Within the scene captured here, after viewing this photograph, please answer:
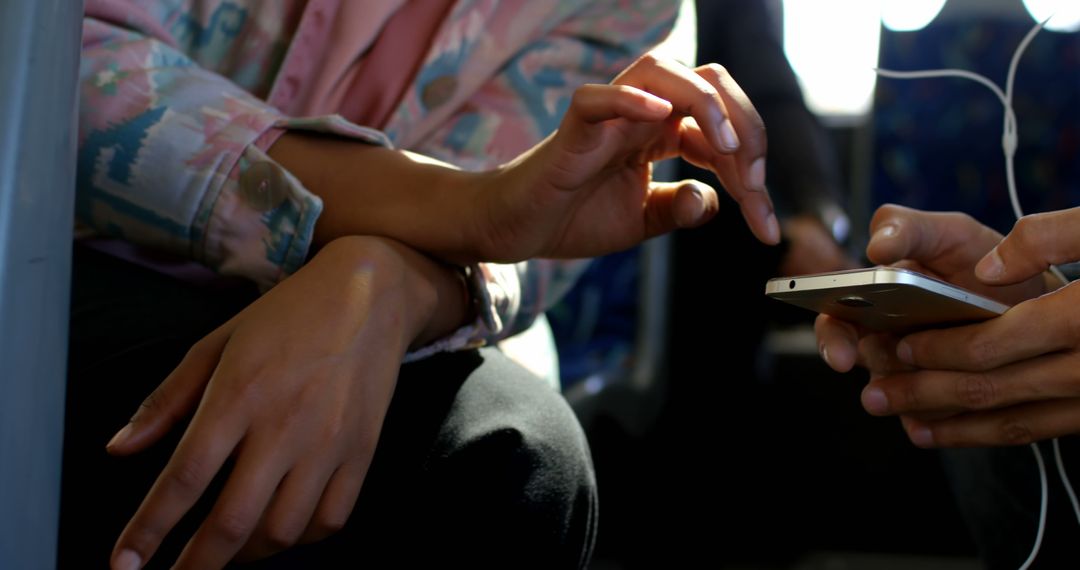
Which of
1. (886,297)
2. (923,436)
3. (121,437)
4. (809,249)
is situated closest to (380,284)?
(121,437)

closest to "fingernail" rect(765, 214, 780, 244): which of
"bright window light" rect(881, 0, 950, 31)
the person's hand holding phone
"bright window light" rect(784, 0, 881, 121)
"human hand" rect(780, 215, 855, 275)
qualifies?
the person's hand holding phone

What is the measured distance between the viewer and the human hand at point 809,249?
1.18 meters

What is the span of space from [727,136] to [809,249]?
78 cm

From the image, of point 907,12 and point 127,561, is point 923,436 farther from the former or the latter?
point 907,12

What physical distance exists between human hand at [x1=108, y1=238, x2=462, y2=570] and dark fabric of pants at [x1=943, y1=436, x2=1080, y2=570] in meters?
0.45

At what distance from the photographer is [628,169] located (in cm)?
55

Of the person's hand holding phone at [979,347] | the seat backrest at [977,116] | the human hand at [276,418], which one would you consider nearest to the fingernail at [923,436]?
the person's hand holding phone at [979,347]

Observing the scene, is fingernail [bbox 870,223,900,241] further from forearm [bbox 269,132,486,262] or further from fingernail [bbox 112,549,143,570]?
fingernail [bbox 112,549,143,570]

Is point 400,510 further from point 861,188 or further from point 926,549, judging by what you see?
point 861,188

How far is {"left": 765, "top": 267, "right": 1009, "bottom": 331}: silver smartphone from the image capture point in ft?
1.59

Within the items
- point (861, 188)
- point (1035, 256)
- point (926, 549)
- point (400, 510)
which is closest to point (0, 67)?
point (400, 510)

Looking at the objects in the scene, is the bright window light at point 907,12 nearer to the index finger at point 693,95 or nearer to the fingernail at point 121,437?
the index finger at point 693,95

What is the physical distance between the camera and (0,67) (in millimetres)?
366

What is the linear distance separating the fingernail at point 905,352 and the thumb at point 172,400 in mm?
385
